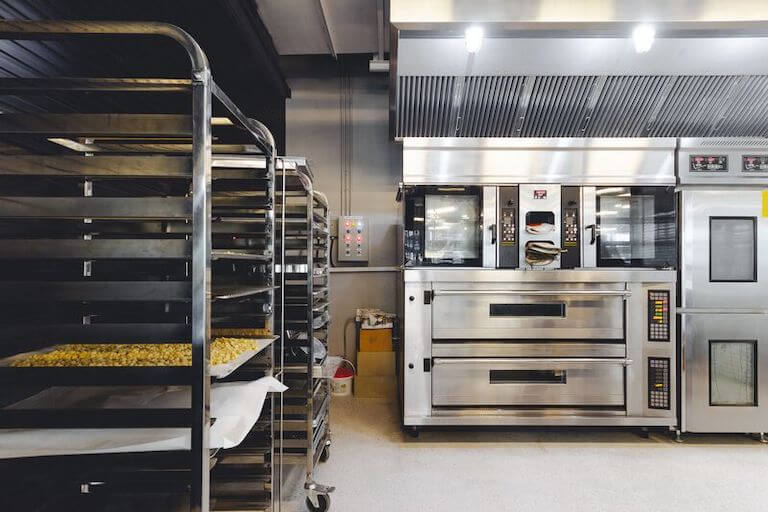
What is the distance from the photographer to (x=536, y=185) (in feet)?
9.48

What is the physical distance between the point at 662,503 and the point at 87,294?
8.87ft

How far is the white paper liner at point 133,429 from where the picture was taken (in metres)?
0.98

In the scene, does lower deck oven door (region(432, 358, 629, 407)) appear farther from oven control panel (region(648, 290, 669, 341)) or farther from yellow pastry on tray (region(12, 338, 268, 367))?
yellow pastry on tray (region(12, 338, 268, 367))

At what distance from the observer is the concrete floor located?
2.03m

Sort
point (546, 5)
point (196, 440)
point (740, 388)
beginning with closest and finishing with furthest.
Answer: point (196, 440)
point (546, 5)
point (740, 388)

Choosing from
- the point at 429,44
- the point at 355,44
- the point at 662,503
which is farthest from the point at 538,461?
the point at 355,44

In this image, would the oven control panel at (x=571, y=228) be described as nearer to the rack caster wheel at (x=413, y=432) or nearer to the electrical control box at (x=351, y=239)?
the rack caster wheel at (x=413, y=432)

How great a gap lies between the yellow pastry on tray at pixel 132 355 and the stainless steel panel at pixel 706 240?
3023 millimetres

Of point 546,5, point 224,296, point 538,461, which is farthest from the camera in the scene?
point 538,461

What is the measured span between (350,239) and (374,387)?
56.2 inches

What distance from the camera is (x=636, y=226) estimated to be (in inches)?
115

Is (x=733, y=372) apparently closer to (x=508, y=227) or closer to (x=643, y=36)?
(x=508, y=227)

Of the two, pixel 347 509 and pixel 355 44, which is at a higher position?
pixel 355 44

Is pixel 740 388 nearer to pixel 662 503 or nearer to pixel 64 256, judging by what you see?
pixel 662 503
